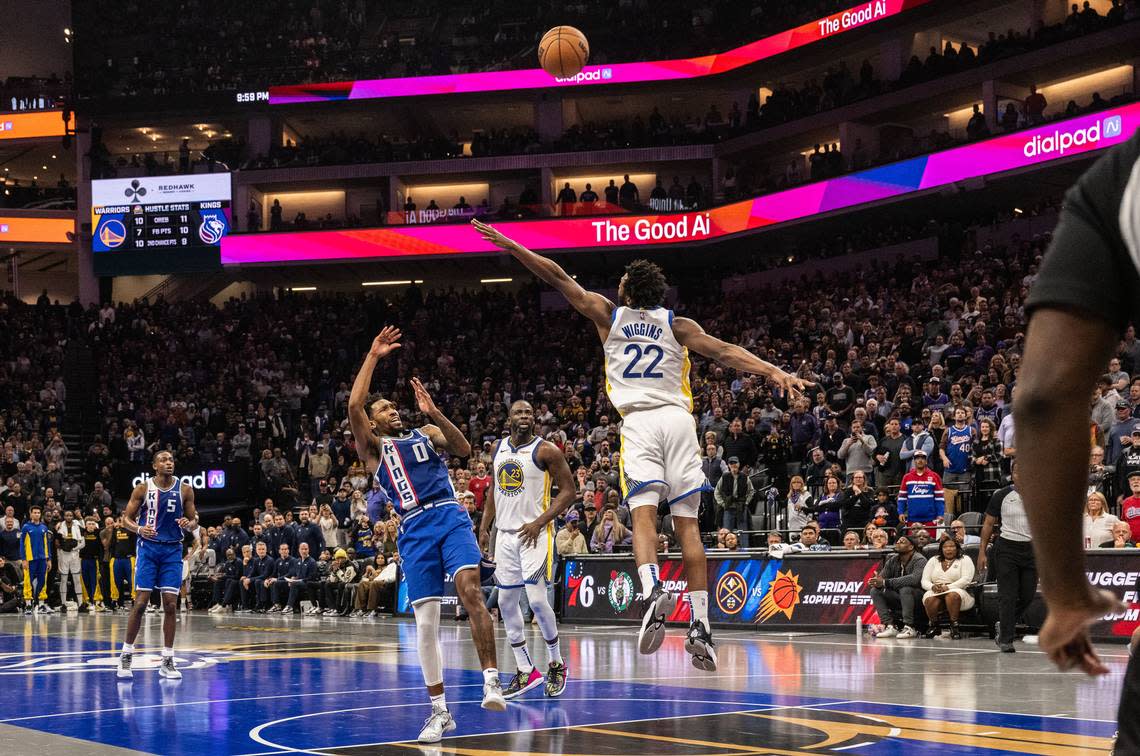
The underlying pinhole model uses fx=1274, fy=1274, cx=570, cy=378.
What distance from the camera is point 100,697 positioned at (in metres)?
11.5

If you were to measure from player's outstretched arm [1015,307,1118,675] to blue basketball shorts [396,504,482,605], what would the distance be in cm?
736

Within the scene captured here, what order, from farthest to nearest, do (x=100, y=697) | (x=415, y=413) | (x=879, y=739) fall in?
(x=415, y=413), (x=100, y=697), (x=879, y=739)

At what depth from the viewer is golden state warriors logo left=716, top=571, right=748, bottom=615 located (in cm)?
1973

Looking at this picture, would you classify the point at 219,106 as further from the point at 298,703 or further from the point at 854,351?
the point at 298,703

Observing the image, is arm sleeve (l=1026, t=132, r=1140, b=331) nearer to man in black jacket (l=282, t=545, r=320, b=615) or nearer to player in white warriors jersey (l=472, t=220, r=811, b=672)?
player in white warriors jersey (l=472, t=220, r=811, b=672)

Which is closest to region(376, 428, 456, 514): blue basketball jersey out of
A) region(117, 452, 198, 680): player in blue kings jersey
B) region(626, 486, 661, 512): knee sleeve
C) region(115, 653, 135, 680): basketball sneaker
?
region(626, 486, 661, 512): knee sleeve

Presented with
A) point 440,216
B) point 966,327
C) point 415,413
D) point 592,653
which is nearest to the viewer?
point 592,653

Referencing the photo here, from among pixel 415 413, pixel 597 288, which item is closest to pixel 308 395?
pixel 415 413

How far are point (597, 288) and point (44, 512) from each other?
22.8m

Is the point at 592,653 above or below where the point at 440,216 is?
below

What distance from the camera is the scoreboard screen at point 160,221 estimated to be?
47.6m

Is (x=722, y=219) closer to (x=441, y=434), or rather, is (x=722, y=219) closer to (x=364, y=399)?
(x=441, y=434)

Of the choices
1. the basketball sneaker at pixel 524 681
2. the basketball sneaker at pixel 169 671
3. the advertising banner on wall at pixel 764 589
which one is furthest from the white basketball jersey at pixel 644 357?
the advertising banner on wall at pixel 764 589

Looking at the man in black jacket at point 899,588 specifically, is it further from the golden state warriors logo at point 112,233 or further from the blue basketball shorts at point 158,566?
the golden state warriors logo at point 112,233
